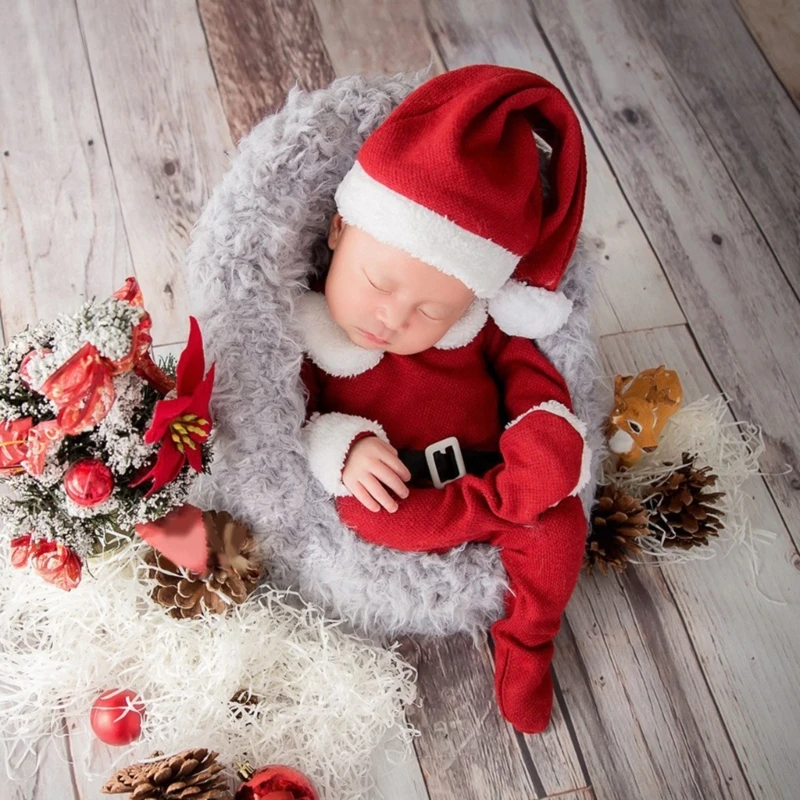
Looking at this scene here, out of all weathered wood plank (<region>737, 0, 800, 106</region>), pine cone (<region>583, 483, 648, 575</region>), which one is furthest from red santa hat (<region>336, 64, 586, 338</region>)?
weathered wood plank (<region>737, 0, 800, 106</region>)

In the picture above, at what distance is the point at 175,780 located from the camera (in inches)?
37.1

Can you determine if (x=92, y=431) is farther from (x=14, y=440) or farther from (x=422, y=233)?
(x=422, y=233)

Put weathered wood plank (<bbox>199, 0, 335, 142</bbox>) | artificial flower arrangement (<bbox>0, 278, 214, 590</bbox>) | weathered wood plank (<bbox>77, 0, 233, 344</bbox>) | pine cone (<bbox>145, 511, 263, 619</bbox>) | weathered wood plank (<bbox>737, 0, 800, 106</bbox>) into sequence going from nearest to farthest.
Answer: artificial flower arrangement (<bbox>0, 278, 214, 590</bbox>), pine cone (<bbox>145, 511, 263, 619</bbox>), weathered wood plank (<bbox>77, 0, 233, 344</bbox>), weathered wood plank (<bbox>199, 0, 335, 142</bbox>), weathered wood plank (<bbox>737, 0, 800, 106</bbox>)

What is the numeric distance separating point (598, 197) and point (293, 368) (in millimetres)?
840

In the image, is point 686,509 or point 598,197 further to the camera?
point 598,197

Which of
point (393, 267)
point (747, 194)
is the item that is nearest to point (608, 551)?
point (393, 267)

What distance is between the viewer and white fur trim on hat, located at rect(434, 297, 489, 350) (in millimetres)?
1151

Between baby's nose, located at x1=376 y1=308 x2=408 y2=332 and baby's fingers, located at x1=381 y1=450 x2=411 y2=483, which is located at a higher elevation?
baby's nose, located at x1=376 y1=308 x2=408 y2=332

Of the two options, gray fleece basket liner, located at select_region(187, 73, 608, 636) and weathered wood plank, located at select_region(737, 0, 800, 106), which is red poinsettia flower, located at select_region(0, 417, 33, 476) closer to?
gray fleece basket liner, located at select_region(187, 73, 608, 636)

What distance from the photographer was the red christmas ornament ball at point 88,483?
0.80 meters

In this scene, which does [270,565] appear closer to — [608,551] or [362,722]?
[362,722]

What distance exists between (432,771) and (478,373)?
557mm

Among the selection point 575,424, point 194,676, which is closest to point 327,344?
point 575,424

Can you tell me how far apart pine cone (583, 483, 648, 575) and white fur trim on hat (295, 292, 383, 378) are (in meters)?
0.41
